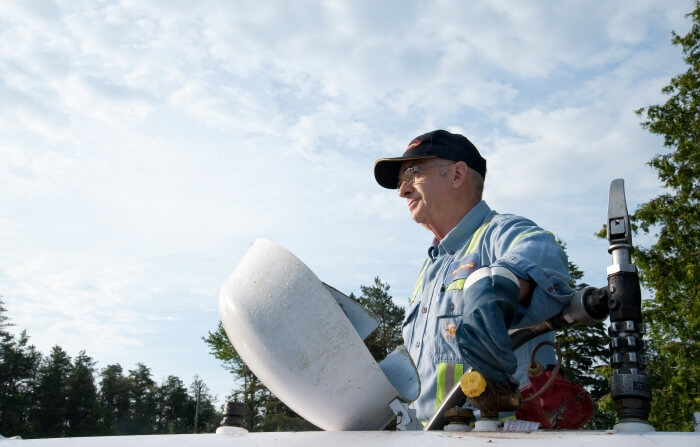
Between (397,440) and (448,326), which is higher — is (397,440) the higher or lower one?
the lower one

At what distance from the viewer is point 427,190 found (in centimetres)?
349

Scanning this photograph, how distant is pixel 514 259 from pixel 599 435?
83cm

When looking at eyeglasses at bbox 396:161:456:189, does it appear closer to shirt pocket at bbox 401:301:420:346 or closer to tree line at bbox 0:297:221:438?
shirt pocket at bbox 401:301:420:346

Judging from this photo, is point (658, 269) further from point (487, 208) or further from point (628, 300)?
point (628, 300)

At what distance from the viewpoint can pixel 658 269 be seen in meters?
18.6

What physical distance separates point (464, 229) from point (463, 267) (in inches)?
17.6

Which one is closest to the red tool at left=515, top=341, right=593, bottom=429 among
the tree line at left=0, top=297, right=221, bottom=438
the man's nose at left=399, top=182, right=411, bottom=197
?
the man's nose at left=399, top=182, right=411, bottom=197

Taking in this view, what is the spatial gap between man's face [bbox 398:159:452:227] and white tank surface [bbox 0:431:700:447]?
1728 mm

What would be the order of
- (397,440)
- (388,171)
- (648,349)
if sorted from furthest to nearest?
(648,349) → (388,171) → (397,440)

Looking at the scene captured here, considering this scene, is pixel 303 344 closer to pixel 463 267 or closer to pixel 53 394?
pixel 463 267

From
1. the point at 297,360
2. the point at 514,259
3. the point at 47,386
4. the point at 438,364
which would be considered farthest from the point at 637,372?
the point at 47,386

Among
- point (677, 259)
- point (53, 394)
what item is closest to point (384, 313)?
point (677, 259)

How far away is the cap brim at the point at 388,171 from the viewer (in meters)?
3.58

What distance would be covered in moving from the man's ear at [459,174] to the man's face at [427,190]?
0.04m
